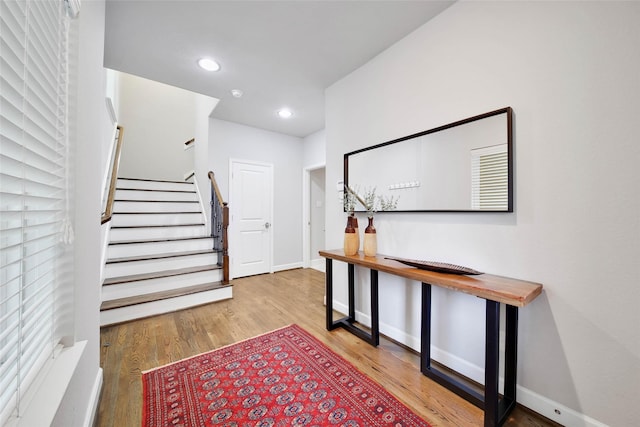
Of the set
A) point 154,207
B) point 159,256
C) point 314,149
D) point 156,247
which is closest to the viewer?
point 159,256

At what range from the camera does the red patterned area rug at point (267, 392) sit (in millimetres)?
1386

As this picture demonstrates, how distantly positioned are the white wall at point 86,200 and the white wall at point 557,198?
2.10 metres

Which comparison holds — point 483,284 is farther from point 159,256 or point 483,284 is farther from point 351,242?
point 159,256

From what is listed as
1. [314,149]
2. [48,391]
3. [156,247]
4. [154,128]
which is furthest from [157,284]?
[154,128]

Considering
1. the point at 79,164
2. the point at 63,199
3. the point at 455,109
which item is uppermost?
the point at 455,109

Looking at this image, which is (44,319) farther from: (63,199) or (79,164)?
(79,164)

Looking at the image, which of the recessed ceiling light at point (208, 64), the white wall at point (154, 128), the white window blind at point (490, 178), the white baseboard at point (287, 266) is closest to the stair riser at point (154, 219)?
the white baseboard at point (287, 266)

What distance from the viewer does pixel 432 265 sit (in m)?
1.65

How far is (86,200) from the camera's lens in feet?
4.34

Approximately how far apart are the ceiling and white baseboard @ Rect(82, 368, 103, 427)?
2492 mm

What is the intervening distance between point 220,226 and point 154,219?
41.1 inches

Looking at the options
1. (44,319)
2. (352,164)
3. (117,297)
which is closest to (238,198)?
(117,297)

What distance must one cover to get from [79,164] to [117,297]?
216 cm

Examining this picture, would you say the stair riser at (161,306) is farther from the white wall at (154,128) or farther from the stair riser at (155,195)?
the white wall at (154,128)
